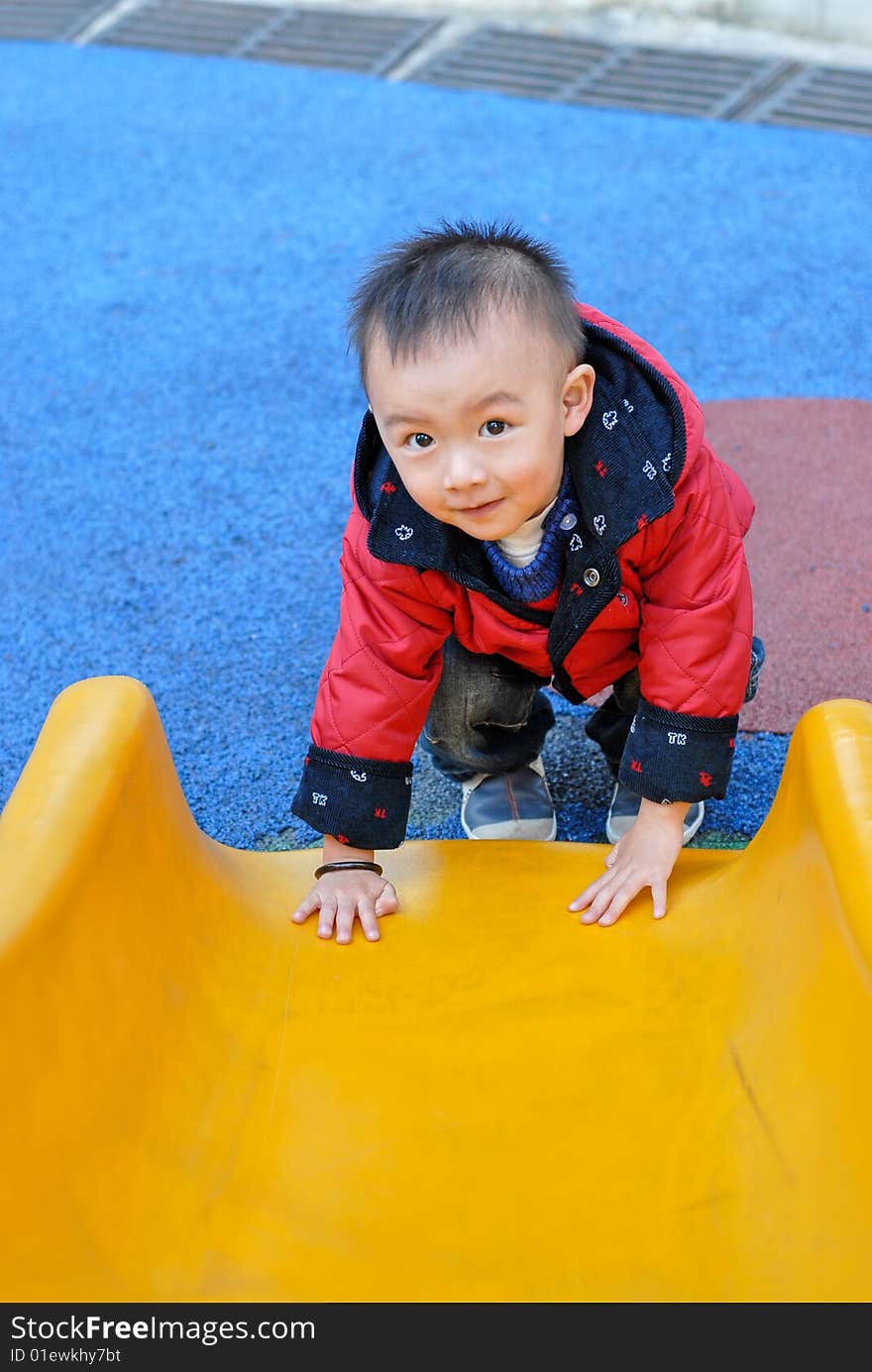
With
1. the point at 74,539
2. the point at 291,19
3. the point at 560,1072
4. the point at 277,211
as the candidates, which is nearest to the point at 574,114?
the point at 277,211

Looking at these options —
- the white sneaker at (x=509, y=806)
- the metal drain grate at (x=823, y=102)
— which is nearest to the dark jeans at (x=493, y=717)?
the white sneaker at (x=509, y=806)

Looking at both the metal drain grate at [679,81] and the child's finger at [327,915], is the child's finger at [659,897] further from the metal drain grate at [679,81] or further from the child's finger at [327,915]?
the metal drain grate at [679,81]

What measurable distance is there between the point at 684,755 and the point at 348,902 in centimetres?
28

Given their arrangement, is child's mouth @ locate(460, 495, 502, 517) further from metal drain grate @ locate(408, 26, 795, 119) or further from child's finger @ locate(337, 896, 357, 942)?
metal drain grate @ locate(408, 26, 795, 119)

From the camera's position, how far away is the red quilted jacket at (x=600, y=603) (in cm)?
110

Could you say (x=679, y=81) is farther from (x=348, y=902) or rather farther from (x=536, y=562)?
(x=348, y=902)

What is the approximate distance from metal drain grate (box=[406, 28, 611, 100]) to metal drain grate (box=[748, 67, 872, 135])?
43 centimetres

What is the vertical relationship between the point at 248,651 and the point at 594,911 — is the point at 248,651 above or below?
below

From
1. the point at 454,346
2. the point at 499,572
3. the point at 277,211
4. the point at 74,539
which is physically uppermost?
the point at 454,346

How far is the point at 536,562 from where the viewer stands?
114cm
